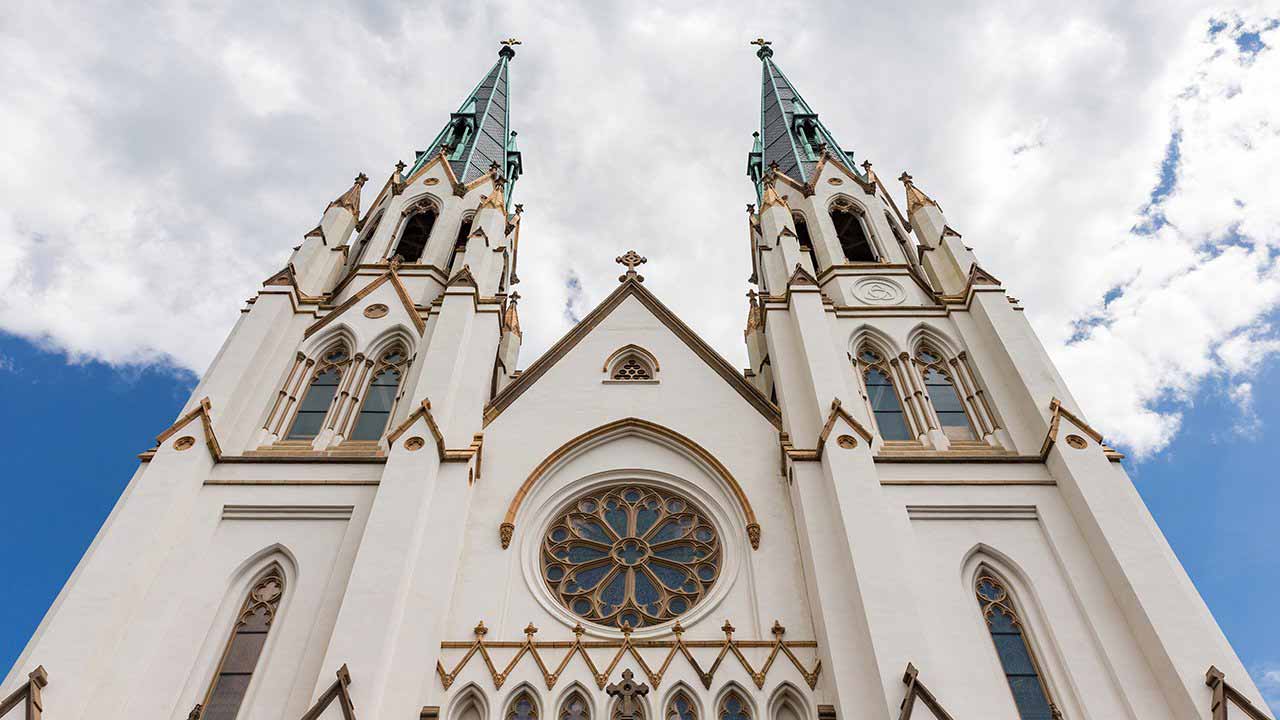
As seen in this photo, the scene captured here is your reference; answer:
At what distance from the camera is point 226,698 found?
11.1 meters

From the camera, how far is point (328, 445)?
1502 centimetres

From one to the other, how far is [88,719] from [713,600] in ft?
26.9

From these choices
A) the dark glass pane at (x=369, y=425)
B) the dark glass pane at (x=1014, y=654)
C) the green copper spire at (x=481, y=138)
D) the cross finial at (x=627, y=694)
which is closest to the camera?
the cross finial at (x=627, y=694)

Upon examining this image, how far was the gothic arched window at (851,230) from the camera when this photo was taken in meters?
21.9

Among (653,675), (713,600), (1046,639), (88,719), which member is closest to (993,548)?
(1046,639)

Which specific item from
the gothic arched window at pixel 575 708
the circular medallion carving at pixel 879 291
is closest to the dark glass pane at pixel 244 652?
the gothic arched window at pixel 575 708

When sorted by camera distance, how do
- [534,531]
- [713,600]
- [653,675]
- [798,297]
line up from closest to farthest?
[653,675] < [713,600] < [534,531] < [798,297]

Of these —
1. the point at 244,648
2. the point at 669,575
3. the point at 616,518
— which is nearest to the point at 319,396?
the point at 244,648

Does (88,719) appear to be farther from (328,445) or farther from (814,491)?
(814,491)

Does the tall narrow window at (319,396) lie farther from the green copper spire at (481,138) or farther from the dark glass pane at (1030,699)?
the dark glass pane at (1030,699)

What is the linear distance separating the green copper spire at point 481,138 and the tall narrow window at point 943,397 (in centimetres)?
1443

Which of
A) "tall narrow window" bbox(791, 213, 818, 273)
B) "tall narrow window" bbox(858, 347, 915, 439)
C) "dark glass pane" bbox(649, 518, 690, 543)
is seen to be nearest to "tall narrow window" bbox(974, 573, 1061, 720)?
"tall narrow window" bbox(858, 347, 915, 439)

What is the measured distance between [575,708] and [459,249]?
12841mm

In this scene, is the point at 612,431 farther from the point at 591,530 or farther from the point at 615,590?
the point at 615,590
